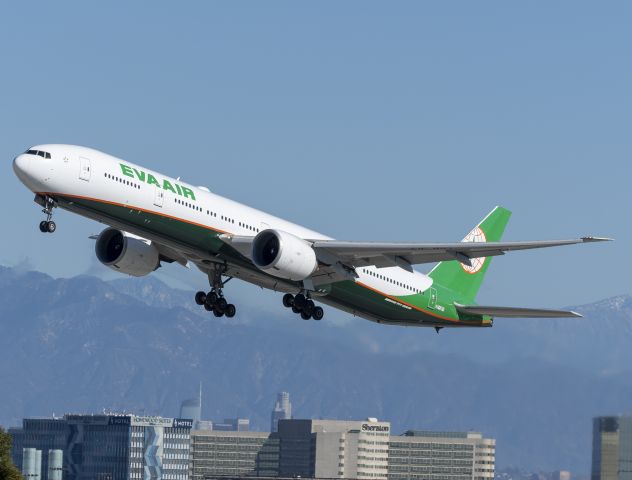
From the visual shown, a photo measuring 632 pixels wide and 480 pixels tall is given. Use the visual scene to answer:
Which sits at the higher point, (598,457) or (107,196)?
(107,196)

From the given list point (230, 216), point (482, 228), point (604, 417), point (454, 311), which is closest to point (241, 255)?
point (230, 216)

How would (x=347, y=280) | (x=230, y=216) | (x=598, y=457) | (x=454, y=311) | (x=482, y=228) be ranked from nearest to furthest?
(x=230, y=216) → (x=347, y=280) → (x=454, y=311) → (x=482, y=228) → (x=598, y=457)

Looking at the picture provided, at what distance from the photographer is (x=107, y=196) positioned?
61594mm

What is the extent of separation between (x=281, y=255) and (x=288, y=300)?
6.14 meters

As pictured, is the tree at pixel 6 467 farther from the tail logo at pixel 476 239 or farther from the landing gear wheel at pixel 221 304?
the tail logo at pixel 476 239

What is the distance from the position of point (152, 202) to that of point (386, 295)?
588 inches

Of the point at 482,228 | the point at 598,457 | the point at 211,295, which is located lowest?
the point at 598,457

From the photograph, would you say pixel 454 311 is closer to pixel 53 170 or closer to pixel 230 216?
pixel 230 216

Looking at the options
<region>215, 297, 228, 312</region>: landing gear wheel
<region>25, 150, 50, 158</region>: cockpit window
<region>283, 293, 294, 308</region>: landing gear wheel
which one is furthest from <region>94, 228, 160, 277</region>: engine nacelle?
<region>25, 150, 50, 158</region>: cockpit window

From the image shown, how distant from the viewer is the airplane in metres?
61.4

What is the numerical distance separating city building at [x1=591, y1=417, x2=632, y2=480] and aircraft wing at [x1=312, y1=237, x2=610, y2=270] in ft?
127

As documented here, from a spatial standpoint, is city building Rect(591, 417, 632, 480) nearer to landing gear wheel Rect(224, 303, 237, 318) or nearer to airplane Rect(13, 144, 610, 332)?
airplane Rect(13, 144, 610, 332)

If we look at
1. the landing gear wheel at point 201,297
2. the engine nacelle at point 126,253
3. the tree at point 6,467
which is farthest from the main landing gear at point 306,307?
the tree at point 6,467

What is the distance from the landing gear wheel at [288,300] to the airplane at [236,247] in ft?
0.25
